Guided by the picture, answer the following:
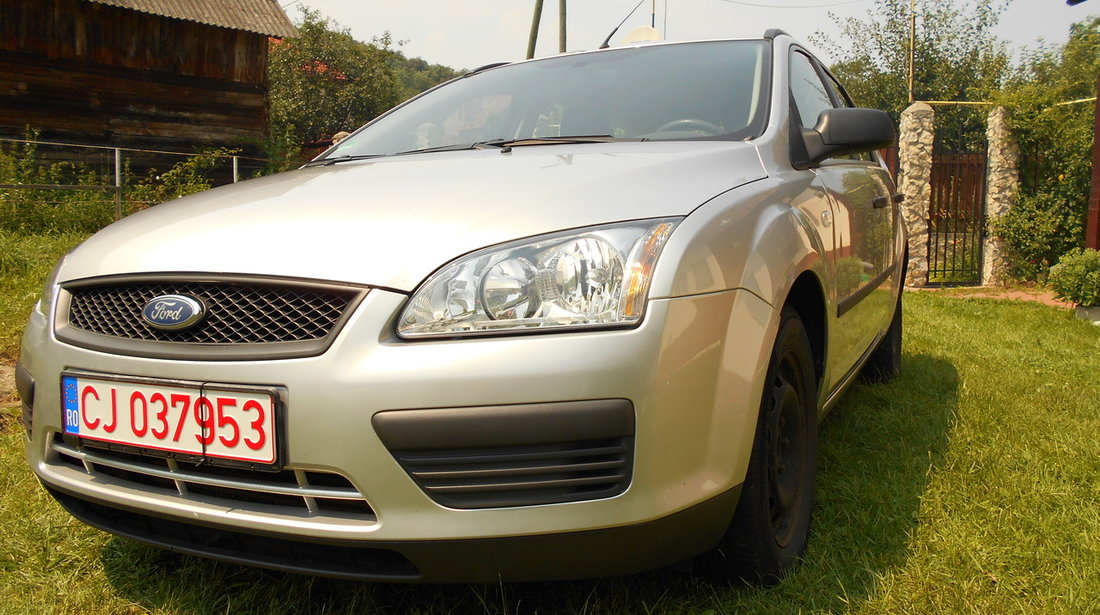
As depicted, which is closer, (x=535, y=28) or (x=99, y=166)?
(x=99, y=166)

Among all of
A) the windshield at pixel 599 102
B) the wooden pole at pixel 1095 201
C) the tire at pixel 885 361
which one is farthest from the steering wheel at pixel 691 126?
the wooden pole at pixel 1095 201

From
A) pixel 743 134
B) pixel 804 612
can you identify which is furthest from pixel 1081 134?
pixel 804 612

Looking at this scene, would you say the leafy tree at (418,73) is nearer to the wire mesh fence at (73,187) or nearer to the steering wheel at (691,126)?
the wire mesh fence at (73,187)

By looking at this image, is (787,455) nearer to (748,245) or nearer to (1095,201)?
(748,245)

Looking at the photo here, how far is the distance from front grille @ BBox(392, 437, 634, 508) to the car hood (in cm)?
33

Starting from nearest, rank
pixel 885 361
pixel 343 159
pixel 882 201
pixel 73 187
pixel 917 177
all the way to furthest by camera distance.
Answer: pixel 343 159, pixel 882 201, pixel 885 361, pixel 73 187, pixel 917 177

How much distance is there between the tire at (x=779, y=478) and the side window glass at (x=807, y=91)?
93 centimetres

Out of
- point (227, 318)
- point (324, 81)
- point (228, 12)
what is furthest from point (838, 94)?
point (324, 81)

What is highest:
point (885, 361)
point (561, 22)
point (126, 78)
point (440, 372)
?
point (561, 22)

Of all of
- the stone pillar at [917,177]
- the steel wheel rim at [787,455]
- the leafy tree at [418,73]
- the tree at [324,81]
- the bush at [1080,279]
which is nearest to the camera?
the steel wheel rim at [787,455]

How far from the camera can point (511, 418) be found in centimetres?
150

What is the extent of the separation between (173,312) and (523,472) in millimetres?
752

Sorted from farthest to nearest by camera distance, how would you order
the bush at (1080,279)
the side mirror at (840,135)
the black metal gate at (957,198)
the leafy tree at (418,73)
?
the leafy tree at (418,73) < the black metal gate at (957,198) < the bush at (1080,279) < the side mirror at (840,135)

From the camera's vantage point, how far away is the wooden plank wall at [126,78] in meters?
13.1
